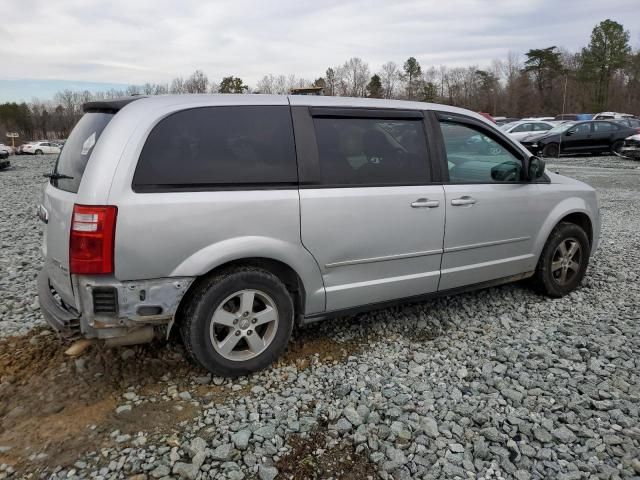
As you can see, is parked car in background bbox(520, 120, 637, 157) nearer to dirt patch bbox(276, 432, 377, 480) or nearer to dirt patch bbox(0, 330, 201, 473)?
dirt patch bbox(0, 330, 201, 473)

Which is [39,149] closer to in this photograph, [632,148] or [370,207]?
[632,148]

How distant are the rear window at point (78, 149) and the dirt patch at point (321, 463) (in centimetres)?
192

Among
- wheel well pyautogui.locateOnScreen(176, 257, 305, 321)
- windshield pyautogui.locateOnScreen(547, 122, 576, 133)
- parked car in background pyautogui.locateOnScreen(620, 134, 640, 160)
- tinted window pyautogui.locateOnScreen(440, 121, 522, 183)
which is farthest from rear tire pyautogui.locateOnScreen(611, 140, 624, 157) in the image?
wheel well pyautogui.locateOnScreen(176, 257, 305, 321)

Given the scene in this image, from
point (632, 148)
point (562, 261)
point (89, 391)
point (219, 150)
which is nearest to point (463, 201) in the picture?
point (562, 261)

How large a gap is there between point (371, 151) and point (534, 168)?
165cm

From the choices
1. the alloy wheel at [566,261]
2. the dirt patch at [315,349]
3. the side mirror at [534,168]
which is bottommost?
the dirt patch at [315,349]

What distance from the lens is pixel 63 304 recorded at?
310 cm

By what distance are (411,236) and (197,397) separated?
72.8 inches

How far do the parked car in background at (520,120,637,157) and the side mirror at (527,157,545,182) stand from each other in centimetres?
1826

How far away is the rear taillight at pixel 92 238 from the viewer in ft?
8.83

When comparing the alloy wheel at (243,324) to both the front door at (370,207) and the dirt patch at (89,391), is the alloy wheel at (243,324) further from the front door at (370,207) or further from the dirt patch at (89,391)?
the front door at (370,207)

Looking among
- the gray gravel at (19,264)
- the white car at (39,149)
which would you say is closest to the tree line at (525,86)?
the white car at (39,149)

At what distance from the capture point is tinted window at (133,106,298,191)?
287cm

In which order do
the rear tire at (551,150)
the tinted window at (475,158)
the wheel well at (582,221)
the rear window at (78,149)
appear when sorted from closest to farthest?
the rear window at (78,149) < the tinted window at (475,158) < the wheel well at (582,221) < the rear tire at (551,150)
